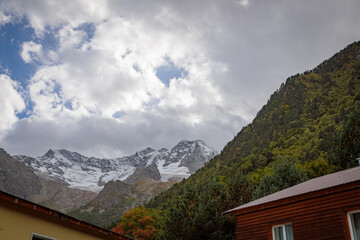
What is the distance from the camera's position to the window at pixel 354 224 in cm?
1096

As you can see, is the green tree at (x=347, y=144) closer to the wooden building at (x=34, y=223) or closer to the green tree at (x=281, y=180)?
the green tree at (x=281, y=180)

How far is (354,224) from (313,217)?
1.37m

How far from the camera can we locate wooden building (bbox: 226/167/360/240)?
11281 millimetres

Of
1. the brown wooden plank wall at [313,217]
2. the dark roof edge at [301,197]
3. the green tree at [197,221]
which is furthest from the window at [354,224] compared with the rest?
the green tree at [197,221]

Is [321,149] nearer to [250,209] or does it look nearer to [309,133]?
[309,133]

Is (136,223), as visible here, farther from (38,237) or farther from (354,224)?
(354,224)

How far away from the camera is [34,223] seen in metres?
9.73

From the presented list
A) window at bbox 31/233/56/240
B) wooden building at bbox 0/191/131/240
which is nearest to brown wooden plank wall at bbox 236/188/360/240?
wooden building at bbox 0/191/131/240

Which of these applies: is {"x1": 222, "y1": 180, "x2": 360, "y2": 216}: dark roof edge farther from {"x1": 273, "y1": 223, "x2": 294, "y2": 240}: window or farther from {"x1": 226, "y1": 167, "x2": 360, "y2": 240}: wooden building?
{"x1": 273, "y1": 223, "x2": 294, "y2": 240}: window

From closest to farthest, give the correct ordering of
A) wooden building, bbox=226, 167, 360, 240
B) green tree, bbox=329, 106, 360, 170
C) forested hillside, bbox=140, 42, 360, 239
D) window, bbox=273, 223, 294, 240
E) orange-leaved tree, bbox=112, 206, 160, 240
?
wooden building, bbox=226, 167, 360, 240 < window, bbox=273, 223, 294, 240 < forested hillside, bbox=140, 42, 360, 239 < green tree, bbox=329, 106, 360, 170 < orange-leaved tree, bbox=112, 206, 160, 240

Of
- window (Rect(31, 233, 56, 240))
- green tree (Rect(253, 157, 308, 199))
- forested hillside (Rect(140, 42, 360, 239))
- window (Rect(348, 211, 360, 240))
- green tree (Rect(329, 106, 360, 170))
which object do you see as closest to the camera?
window (Rect(31, 233, 56, 240))

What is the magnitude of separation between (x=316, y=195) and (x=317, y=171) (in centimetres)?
2260

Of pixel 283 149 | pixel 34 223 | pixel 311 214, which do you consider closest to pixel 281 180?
pixel 311 214

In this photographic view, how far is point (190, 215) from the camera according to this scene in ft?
79.3
